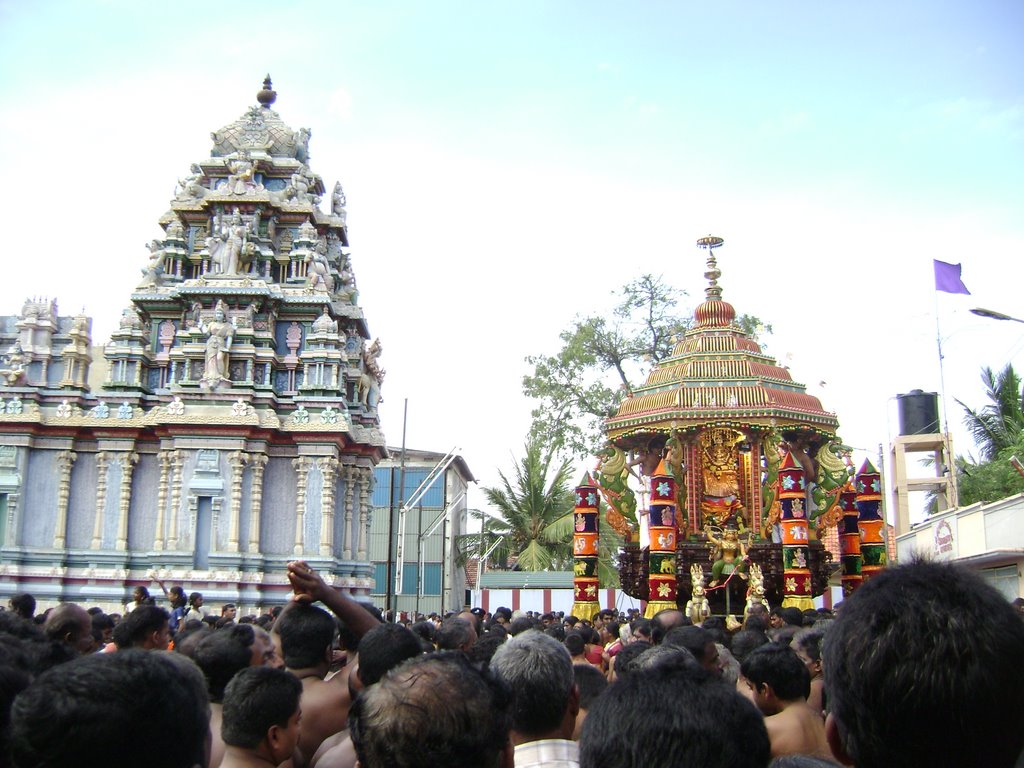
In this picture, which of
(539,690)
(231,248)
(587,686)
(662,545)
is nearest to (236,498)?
(231,248)

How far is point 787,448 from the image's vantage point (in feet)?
81.7

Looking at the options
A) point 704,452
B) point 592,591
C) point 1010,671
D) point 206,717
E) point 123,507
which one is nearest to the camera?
point 1010,671

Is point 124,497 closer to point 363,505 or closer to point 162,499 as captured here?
point 162,499

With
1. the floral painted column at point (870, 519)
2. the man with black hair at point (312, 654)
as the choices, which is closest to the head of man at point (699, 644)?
the man with black hair at point (312, 654)

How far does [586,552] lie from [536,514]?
60.5 feet

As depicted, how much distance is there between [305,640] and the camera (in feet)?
19.9

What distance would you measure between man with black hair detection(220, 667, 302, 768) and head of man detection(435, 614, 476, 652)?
413 cm

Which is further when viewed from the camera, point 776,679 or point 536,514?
point 536,514

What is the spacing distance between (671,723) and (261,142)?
33.6 metres

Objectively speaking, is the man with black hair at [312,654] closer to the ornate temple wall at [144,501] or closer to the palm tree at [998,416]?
the ornate temple wall at [144,501]

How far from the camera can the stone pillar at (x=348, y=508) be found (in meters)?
31.2

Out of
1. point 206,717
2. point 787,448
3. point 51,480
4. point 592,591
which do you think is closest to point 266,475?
point 51,480

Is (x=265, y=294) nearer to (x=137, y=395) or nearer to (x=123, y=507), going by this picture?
(x=137, y=395)

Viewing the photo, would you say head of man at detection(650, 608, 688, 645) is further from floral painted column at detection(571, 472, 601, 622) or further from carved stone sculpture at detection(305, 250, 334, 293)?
carved stone sculpture at detection(305, 250, 334, 293)
